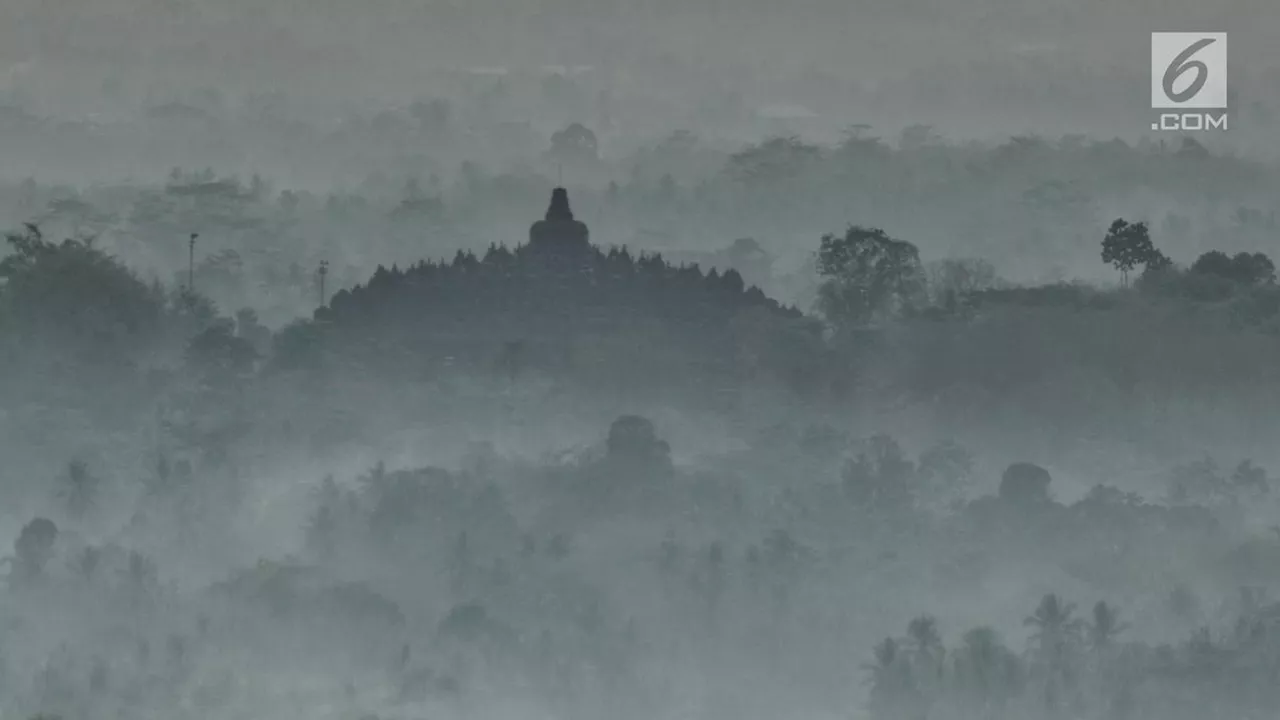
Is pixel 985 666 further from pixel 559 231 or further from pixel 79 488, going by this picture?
pixel 79 488

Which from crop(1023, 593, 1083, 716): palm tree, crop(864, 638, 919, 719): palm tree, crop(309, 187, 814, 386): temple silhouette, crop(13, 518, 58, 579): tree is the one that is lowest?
crop(864, 638, 919, 719): palm tree

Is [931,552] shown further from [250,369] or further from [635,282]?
[250,369]

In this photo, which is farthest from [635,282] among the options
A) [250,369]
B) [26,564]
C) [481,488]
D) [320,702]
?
[26,564]

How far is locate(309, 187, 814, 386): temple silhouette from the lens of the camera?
13.7 meters

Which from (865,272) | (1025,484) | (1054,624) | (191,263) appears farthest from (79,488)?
(1054,624)

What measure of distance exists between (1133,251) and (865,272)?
1.85 metres

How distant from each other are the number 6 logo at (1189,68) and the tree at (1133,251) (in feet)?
2.87

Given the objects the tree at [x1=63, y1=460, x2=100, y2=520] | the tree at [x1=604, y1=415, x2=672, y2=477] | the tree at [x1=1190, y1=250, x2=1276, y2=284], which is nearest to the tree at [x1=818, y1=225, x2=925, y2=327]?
the tree at [x1=604, y1=415, x2=672, y2=477]

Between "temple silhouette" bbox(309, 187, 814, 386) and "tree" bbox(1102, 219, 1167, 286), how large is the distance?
7.13 ft

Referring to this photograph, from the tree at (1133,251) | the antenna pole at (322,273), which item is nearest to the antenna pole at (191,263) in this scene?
the antenna pole at (322,273)

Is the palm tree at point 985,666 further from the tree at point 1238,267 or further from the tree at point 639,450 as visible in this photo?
the tree at point 1238,267

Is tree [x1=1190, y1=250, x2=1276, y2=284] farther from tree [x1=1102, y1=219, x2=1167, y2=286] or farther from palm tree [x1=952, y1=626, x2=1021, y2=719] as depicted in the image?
palm tree [x1=952, y1=626, x2=1021, y2=719]

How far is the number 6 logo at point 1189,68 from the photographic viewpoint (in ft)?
43.9

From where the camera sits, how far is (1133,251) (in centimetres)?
1369
